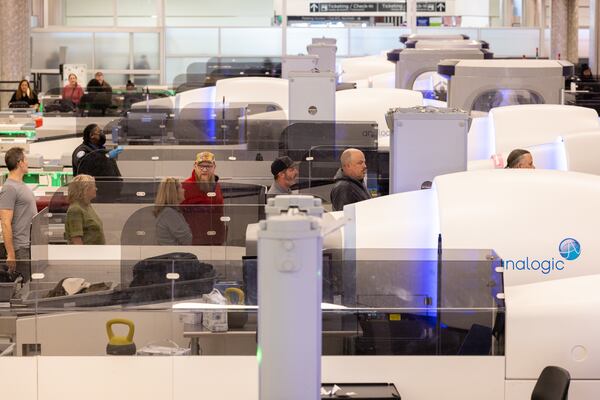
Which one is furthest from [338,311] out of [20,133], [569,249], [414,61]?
[414,61]

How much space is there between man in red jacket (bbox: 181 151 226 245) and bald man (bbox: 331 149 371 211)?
3.13 feet

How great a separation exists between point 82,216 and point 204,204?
96cm

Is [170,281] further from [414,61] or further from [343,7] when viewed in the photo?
[343,7]

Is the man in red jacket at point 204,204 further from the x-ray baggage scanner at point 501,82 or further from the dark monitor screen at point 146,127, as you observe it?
the x-ray baggage scanner at point 501,82

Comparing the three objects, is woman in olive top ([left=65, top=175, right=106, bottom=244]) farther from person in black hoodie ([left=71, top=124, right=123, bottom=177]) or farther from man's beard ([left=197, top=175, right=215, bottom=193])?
person in black hoodie ([left=71, top=124, right=123, bottom=177])

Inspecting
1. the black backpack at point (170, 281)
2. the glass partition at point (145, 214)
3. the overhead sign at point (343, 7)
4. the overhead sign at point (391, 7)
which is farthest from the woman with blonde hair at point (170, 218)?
the overhead sign at point (391, 7)

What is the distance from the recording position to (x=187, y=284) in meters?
6.85

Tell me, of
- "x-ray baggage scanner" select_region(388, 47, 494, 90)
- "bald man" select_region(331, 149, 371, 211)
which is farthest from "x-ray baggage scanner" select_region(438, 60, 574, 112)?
"bald man" select_region(331, 149, 371, 211)

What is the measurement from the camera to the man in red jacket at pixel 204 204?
10102mm

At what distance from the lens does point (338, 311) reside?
6719mm

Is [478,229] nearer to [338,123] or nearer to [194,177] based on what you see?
[194,177]

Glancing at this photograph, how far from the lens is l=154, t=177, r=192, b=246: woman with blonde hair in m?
10.0

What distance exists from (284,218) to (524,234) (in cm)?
329

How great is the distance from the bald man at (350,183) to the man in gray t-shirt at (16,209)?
2.52 m
